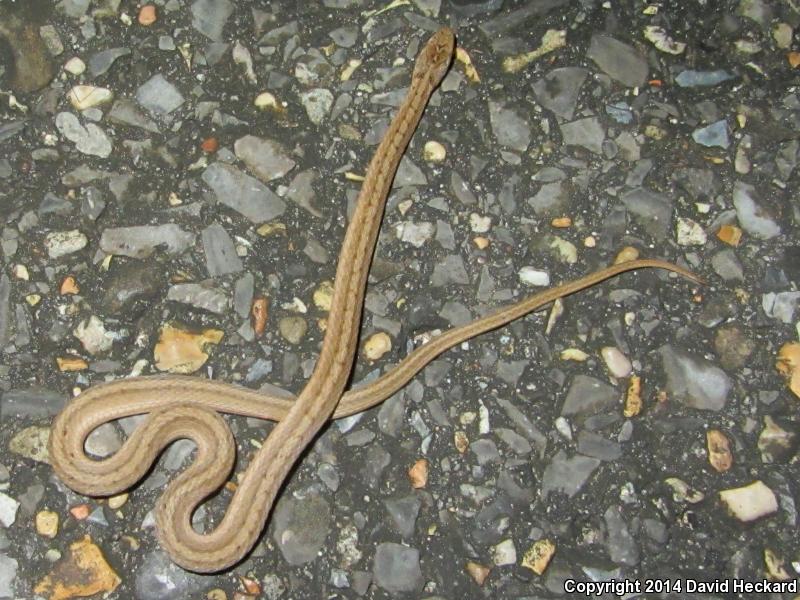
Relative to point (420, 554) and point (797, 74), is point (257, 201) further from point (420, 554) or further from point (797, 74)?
point (797, 74)

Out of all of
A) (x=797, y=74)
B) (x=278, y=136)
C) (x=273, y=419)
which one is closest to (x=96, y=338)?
(x=273, y=419)

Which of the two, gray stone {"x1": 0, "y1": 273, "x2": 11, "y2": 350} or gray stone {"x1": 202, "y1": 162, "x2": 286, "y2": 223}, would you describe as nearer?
gray stone {"x1": 0, "y1": 273, "x2": 11, "y2": 350}

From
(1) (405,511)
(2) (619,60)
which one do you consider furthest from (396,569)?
(2) (619,60)

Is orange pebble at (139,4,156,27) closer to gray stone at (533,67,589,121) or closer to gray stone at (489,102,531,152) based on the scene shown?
gray stone at (489,102,531,152)

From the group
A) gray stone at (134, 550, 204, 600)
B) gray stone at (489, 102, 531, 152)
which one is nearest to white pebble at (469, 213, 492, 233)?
gray stone at (489, 102, 531, 152)

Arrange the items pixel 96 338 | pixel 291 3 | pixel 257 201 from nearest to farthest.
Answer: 1. pixel 96 338
2. pixel 257 201
3. pixel 291 3

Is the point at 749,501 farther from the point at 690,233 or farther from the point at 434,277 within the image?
the point at 434,277

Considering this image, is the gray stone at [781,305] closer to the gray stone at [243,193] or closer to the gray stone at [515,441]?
the gray stone at [515,441]
